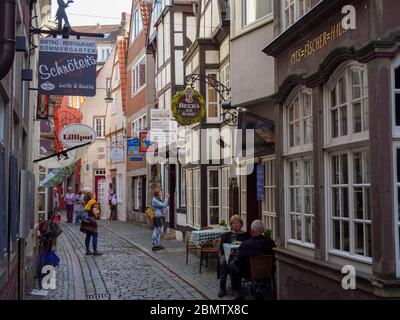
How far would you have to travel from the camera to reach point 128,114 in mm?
33281

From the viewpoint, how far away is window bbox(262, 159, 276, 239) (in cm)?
1234

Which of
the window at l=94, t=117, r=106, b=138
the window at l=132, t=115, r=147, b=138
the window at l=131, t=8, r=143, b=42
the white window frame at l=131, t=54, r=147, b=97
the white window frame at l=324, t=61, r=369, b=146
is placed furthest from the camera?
the window at l=94, t=117, r=106, b=138

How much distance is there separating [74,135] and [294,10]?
5.84 metres

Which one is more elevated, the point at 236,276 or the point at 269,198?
the point at 269,198

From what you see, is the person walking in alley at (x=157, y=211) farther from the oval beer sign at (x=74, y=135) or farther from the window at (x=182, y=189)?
the oval beer sign at (x=74, y=135)

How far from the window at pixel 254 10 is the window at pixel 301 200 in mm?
3461

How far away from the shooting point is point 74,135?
12719 millimetres

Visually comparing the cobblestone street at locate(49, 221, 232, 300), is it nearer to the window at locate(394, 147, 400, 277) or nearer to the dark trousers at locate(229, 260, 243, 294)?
the dark trousers at locate(229, 260, 243, 294)

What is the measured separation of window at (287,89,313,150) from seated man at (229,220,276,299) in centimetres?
162

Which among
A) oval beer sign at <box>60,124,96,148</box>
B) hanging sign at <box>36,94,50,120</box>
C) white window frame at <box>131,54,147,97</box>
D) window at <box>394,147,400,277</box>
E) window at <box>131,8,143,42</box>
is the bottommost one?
window at <box>394,147,400,277</box>

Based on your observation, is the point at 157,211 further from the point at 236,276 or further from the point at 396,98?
the point at 396,98

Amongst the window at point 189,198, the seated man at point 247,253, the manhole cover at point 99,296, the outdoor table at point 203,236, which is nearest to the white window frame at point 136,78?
the window at point 189,198

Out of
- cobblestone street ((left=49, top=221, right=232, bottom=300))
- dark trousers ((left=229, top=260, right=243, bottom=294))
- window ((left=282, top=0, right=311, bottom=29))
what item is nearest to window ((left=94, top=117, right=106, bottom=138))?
cobblestone street ((left=49, top=221, right=232, bottom=300))

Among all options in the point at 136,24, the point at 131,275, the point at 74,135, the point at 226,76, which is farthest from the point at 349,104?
the point at 136,24
